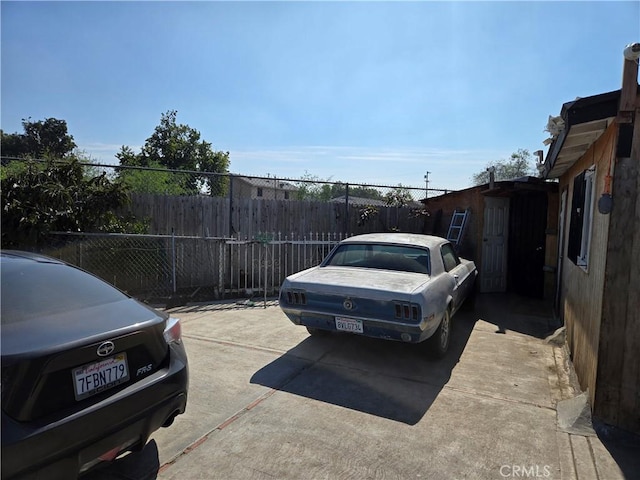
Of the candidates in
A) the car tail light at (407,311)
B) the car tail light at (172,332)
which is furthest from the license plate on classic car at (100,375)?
the car tail light at (407,311)

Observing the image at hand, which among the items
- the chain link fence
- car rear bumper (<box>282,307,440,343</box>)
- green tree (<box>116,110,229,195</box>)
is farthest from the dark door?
green tree (<box>116,110,229,195</box>)

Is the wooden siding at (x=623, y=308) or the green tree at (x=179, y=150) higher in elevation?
the green tree at (x=179, y=150)

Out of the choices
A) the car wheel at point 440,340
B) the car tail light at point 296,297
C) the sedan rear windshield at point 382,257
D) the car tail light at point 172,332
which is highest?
the sedan rear windshield at point 382,257

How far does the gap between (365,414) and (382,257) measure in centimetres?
223

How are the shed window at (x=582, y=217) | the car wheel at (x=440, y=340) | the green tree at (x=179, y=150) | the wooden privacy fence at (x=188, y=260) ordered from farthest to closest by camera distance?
the green tree at (x=179, y=150) → the wooden privacy fence at (x=188, y=260) → the car wheel at (x=440, y=340) → the shed window at (x=582, y=217)

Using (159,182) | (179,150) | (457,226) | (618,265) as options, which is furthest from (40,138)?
(618,265)

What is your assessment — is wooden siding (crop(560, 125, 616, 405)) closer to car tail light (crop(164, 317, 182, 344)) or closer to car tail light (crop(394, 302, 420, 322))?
car tail light (crop(394, 302, 420, 322))

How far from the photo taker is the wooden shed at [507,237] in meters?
8.89

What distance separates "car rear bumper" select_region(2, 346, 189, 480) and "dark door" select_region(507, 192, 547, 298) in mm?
8713

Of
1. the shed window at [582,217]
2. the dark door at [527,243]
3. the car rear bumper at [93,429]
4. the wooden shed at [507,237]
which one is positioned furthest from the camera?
the dark door at [527,243]

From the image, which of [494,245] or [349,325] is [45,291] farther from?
[494,245]

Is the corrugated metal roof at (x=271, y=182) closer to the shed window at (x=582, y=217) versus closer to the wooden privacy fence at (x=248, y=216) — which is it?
the wooden privacy fence at (x=248, y=216)

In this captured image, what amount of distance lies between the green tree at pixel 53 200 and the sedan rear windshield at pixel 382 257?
431cm

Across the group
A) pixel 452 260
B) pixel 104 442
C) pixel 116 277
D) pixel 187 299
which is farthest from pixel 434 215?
pixel 104 442
